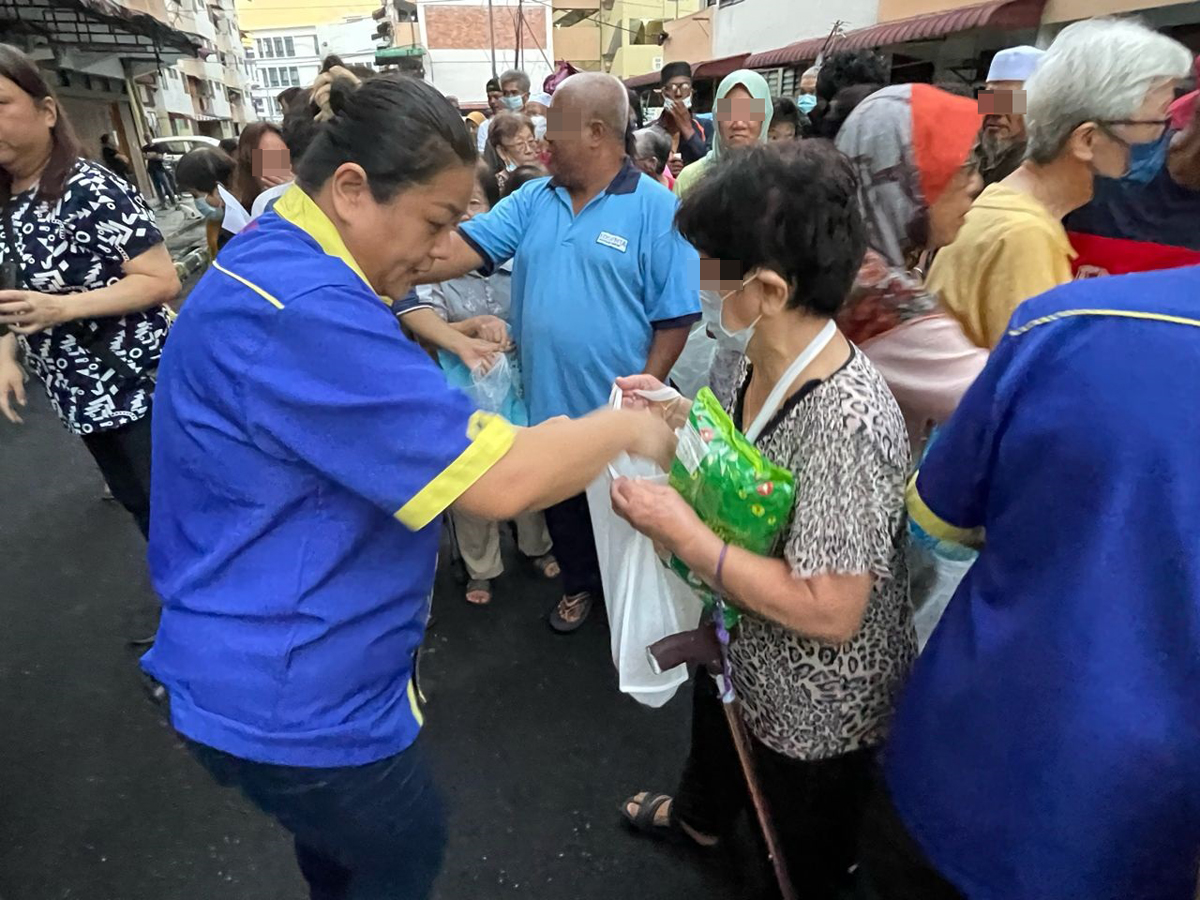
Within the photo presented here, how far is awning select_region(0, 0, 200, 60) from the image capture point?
1143 cm

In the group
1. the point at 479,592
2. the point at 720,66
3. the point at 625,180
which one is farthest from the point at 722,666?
the point at 720,66

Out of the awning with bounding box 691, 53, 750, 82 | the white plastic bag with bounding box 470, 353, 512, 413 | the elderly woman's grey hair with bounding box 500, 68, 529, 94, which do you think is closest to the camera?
the white plastic bag with bounding box 470, 353, 512, 413

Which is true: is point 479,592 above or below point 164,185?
above

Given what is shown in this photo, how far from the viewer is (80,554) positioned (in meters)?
3.59

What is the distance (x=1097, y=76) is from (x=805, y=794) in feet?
5.55

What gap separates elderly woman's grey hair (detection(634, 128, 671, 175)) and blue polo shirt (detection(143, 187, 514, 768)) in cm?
400

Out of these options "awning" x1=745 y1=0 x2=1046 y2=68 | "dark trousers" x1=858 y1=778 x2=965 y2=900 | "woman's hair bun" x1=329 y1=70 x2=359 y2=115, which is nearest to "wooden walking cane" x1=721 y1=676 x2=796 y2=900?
"dark trousers" x1=858 y1=778 x2=965 y2=900

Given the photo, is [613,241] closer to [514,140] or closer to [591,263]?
[591,263]

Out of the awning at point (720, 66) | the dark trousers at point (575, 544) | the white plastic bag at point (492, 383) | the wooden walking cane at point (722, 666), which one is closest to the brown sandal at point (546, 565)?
the dark trousers at point (575, 544)

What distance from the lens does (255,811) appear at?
2.22 m

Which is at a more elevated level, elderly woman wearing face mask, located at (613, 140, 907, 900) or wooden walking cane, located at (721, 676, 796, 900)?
elderly woman wearing face mask, located at (613, 140, 907, 900)

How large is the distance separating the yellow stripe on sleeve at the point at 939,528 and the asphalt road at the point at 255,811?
54.8 inches

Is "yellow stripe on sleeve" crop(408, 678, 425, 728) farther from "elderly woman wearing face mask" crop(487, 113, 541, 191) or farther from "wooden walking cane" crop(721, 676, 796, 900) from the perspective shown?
"elderly woman wearing face mask" crop(487, 113, 541, 191)

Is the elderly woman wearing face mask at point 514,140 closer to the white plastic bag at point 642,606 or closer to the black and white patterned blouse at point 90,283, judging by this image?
the black and white patterned blouse at point 90,283
